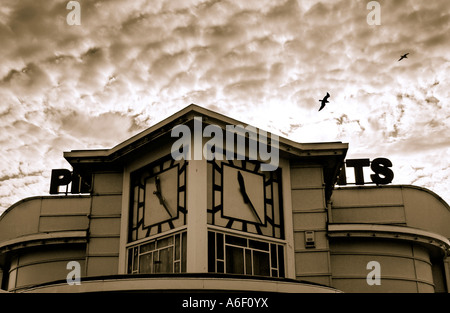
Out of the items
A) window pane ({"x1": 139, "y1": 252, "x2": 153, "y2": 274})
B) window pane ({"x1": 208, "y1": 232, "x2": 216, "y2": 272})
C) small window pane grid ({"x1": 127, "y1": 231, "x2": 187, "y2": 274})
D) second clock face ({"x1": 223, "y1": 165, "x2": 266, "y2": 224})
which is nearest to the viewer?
window pane ({"x1": 208, "y1": 232, "x2": 216, "y2": 272})

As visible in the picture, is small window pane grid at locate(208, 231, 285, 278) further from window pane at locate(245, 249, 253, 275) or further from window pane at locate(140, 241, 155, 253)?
window pane at locate(140, 241, 155, 253)

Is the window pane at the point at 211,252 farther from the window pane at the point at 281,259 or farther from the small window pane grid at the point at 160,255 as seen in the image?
the window pane at the point at 281,259

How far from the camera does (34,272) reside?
84.7 feet

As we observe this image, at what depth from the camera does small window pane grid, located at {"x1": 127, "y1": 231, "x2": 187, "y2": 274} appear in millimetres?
20094

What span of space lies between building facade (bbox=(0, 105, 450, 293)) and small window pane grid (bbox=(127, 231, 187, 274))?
0.12 feet

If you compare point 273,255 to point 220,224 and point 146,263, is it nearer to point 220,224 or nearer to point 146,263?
point 220,224

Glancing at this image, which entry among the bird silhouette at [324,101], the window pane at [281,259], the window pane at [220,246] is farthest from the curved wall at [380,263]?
the bird silhouette at [324,101]

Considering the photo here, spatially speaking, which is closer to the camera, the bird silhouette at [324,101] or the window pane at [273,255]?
the bird silhouette at [324,101]

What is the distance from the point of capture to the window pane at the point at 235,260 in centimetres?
2022

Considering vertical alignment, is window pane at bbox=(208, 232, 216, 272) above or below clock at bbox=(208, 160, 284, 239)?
below

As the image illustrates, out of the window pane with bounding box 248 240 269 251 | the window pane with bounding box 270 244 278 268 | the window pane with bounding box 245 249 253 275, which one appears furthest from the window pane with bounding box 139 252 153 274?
the window pane with bounding box 270 244 278 268

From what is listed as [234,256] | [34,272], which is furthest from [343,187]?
[34,272]

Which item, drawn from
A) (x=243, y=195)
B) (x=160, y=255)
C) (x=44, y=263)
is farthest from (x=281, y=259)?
(x=44, y=263)
